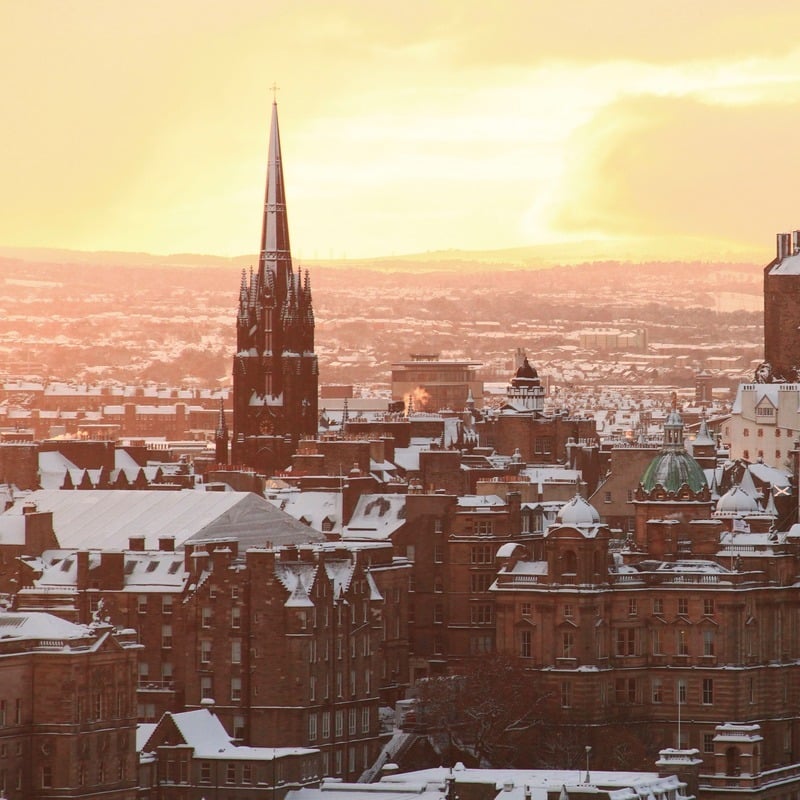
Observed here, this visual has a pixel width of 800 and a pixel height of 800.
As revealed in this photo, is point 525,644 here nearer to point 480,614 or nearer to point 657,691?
point 657,691

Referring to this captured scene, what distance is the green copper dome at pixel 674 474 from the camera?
6216 inches

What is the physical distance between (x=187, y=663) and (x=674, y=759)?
19496mm

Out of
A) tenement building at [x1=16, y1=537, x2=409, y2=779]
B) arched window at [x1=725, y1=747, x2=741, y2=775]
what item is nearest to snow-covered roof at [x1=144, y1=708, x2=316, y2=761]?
tenement building at [x1=16, y1=537, x2=409, y2=779]

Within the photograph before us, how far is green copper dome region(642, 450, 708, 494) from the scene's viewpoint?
518ft

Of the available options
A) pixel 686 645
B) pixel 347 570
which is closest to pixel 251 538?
pixel 347 570

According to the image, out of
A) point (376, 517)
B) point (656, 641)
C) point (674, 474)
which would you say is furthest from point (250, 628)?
point (674, 474)

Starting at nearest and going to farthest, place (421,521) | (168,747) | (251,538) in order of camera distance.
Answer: (168,747), (251,538), (421,521)

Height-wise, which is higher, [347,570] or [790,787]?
[347,570]

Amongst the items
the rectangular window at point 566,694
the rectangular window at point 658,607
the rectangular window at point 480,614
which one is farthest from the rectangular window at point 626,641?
the rectangular window at point 480,614

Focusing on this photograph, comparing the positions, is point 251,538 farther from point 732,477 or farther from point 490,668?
point 732,477

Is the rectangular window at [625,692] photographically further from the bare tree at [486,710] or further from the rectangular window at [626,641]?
the bare tree at [486,710]

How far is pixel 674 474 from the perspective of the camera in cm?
15812

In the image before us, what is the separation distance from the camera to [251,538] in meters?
150

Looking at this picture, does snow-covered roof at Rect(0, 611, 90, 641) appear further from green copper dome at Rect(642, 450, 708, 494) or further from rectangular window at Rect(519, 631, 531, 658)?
green copper dome at Rect(642, 450, 708, 494)
